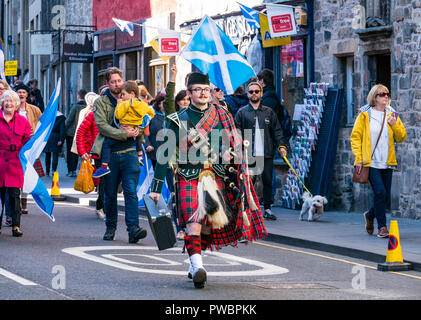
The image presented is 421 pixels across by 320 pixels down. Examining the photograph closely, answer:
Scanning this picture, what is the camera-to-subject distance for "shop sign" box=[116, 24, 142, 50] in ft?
92.5

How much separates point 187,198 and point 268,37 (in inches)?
413

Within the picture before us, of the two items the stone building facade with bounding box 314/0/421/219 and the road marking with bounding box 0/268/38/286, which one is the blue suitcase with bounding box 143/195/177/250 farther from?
the stone building facade with bounding box 314/0/421/219

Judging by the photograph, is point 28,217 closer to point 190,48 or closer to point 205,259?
point 190,48

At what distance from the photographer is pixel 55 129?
2702cm

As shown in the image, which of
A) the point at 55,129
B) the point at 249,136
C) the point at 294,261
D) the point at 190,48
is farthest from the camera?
the point at 55,129

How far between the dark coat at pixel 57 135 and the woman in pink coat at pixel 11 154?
42.2 ft

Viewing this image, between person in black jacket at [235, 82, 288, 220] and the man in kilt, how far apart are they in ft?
20.0

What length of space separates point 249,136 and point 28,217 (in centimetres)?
379

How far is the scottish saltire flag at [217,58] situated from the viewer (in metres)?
13.9

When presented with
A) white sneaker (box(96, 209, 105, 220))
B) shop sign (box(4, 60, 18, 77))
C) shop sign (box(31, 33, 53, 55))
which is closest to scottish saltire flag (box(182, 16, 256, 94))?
white sneaker (box(96, 209, 105, 220))

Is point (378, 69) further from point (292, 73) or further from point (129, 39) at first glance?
point (129, 39)

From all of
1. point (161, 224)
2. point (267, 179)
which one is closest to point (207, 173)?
point (161, 224)
